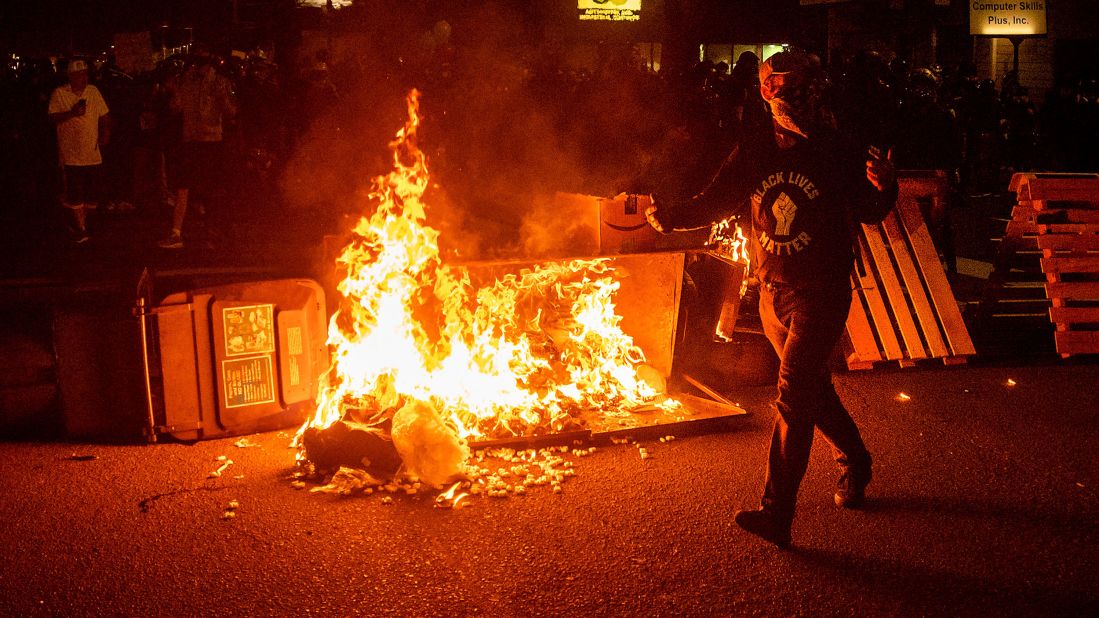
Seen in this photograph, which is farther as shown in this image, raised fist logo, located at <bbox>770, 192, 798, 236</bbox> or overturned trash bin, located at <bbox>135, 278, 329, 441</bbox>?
overturned trash bin, located at <bbox>135, 278, 329, 441</bbox>

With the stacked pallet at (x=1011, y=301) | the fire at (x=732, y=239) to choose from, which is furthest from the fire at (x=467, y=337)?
the stacked pallet at (x=1011, y=301)

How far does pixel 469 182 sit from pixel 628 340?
7033mm

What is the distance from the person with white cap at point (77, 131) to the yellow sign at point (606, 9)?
13.2 meters

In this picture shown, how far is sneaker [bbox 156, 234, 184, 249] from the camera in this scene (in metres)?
11.4

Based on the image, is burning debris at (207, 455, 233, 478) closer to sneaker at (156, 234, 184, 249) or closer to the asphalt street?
the asphalt street

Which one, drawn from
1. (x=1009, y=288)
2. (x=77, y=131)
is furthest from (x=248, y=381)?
(x=77, y=131)

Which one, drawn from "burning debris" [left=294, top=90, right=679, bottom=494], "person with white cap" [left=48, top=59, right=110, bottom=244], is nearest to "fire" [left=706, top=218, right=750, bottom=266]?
"burning debris" [left=294, top=90, right=679, bottom=494]

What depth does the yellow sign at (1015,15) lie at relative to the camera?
20.8 meters

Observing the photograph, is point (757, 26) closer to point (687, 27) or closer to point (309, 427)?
point (687, 27)

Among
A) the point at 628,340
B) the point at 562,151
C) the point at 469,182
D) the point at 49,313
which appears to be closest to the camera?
the point at 49,313

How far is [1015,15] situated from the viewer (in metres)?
20.8

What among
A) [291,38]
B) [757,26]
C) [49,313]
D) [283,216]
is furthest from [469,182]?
[757,26]

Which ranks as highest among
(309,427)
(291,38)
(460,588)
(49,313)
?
(291,38)

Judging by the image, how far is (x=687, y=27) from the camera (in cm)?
2159
